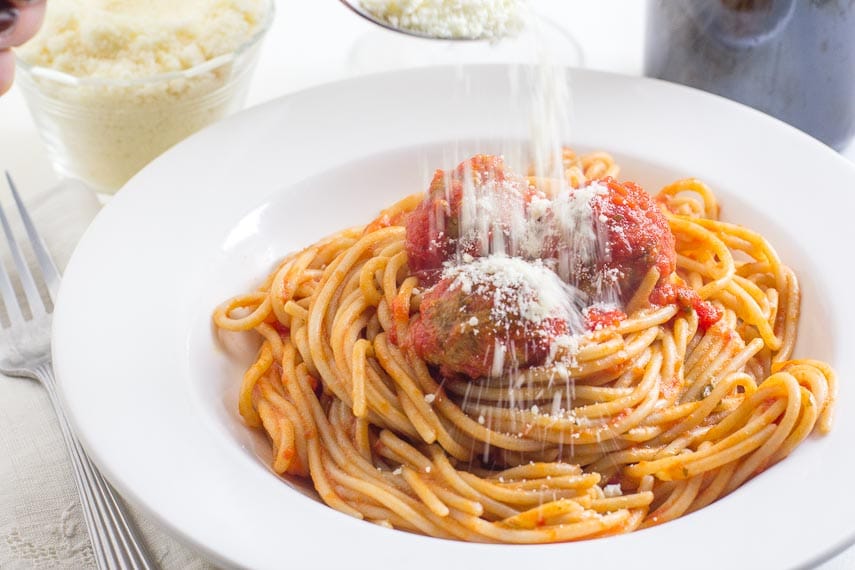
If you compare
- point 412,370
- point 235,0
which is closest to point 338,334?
point 412,370

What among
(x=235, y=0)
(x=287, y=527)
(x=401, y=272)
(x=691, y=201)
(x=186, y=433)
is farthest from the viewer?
(x=235, y=0)

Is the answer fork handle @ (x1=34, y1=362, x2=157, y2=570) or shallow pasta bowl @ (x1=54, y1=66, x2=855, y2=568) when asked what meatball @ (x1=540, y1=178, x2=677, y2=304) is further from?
fork handle @ (x1=34, y1=362, x2=157, y2=570)

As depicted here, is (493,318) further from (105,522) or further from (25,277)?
(25,277)

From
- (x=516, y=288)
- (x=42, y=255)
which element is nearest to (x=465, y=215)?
(x=516, y=288)

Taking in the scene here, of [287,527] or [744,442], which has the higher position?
[744,442]

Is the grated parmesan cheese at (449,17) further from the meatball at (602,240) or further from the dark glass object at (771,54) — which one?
the meatball at (602,240)

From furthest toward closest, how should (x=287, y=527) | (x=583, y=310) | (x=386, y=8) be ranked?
(x=386, y=8)
(x=583, y=310)
(x=287, y=527)

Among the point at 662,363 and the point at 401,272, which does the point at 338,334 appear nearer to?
the point at 401,272

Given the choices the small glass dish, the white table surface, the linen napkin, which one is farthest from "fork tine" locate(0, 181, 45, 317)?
the white table surface
